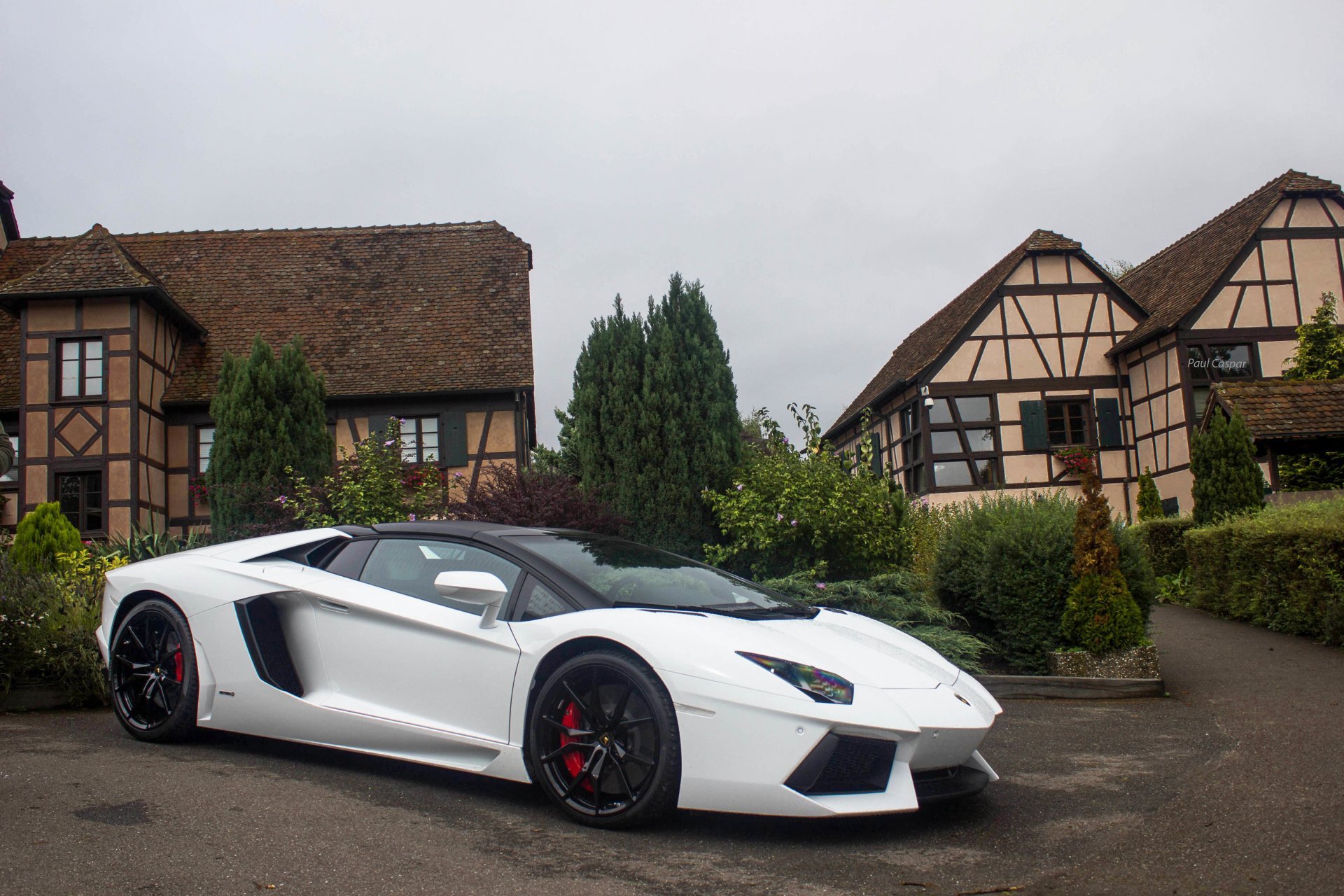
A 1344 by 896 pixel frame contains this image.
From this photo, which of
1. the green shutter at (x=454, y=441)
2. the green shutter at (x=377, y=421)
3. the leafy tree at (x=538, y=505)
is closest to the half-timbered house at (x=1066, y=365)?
the green shutter at (x=454, y=441)

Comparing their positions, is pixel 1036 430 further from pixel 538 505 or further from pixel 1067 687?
pixel 1067 687

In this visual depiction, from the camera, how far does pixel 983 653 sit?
8.70 m

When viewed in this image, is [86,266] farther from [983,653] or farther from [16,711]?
[983,653]

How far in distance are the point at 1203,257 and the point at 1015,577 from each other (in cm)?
2148

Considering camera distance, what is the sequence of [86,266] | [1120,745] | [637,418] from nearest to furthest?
[1120,745] < [637,418] < [86,266]

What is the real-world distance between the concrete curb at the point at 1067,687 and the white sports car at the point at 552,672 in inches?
127

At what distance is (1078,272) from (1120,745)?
22859 millimetres

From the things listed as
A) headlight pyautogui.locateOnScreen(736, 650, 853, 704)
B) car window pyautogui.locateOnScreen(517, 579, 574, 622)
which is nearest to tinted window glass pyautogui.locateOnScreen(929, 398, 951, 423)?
car window pyautogui.locateOnScreen(517, 579, 574, 622)

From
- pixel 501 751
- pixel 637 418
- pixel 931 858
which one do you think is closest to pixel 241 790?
pixel 501 751

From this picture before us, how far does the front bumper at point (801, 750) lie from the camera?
3.79 meters

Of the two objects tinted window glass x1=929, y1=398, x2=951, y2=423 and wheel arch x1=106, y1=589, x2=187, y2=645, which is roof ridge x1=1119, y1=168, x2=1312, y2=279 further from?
wheel arch x1=106, y1=589, x2=187, y2=645

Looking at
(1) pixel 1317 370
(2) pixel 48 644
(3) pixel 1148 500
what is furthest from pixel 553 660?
(1) pixel 1317 370

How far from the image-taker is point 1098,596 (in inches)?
329

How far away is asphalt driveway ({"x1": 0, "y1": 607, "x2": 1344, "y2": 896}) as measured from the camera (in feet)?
11.3
